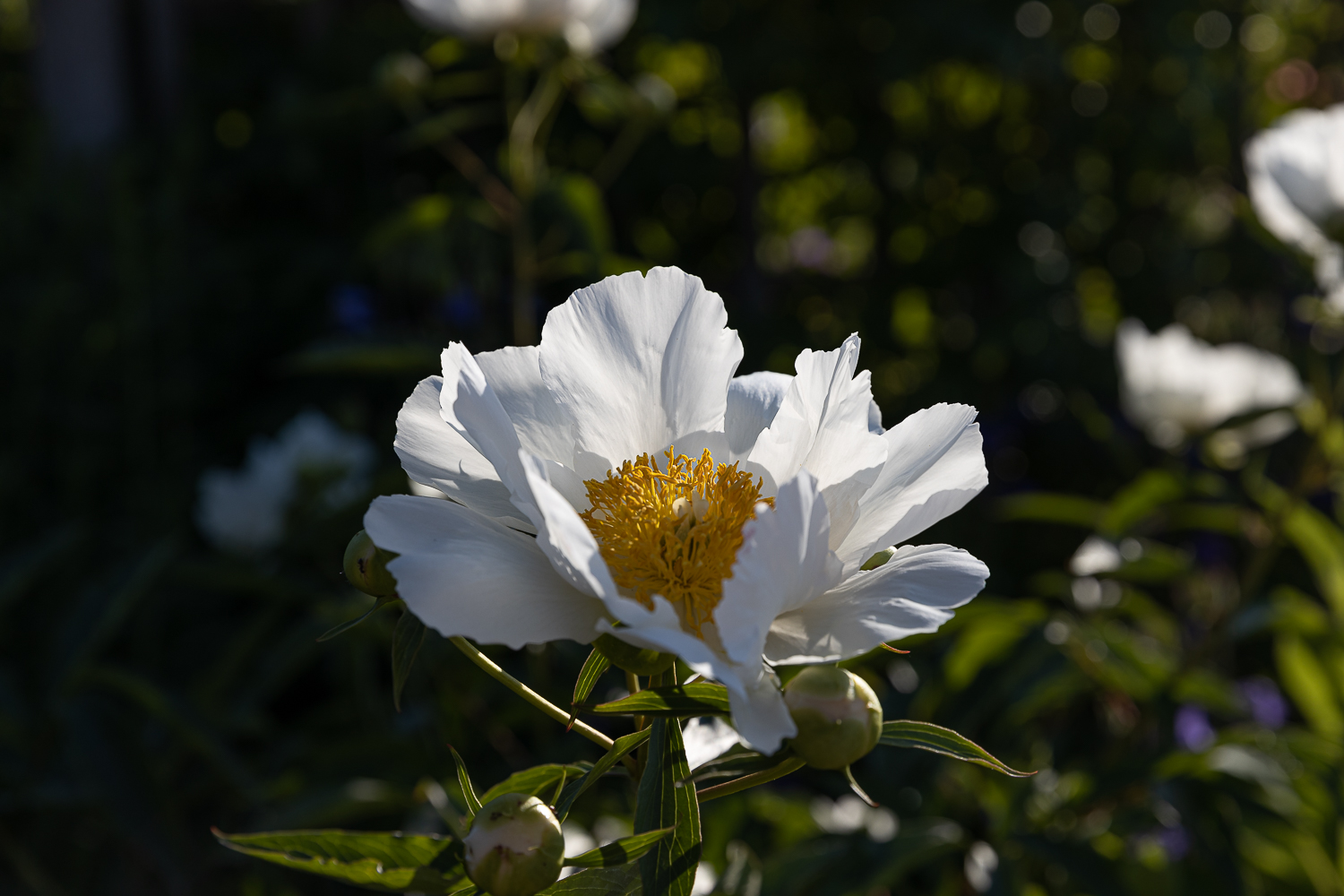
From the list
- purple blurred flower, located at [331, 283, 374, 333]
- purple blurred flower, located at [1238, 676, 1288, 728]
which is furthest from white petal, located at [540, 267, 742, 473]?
purple blurred flower, located at [331, 283, 374, 333]

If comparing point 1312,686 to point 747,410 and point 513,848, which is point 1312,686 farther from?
point 513,848

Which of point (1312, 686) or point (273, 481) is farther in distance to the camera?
point (273, 481)

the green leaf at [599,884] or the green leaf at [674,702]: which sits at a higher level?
the green leaf at [674,702]

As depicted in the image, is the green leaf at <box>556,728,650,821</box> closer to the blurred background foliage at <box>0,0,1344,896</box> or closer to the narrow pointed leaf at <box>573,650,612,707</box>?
the narrow pointed leaf at <box>573,650,612,707</box>

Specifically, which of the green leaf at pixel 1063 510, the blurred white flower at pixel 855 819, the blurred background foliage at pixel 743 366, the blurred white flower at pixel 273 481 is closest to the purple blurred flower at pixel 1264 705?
the blurred background foliage at pixel 743 366

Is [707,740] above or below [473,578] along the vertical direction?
below

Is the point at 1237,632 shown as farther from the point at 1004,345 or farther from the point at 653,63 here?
the point at 653,63

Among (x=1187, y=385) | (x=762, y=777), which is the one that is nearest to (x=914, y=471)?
(x=762, y=777)

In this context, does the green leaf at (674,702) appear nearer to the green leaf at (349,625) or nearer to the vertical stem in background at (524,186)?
the green leaf at (349,625)
